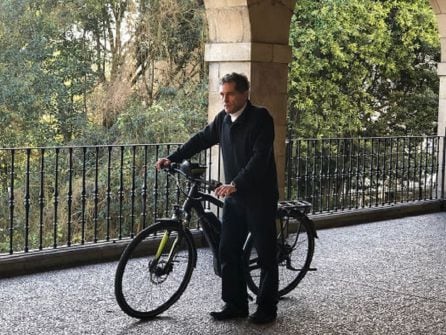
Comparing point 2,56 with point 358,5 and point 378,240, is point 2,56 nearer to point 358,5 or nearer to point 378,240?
point 358,5

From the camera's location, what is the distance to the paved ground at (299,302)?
425 cm

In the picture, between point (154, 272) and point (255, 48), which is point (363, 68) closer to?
point (255, 48)

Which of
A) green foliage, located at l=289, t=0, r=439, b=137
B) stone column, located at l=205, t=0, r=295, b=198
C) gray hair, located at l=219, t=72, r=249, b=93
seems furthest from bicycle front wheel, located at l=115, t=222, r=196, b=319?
green foliage, located at l=289, t=0, r=439, b=137

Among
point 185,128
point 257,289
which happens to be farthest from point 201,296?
point 185,128

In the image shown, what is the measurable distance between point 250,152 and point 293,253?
3.10ft

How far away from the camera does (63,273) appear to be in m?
5.45

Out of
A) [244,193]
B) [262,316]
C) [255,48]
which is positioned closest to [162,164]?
[244,193]

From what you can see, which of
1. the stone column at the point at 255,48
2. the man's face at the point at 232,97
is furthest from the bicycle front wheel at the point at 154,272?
the stone column at the point at 255,48

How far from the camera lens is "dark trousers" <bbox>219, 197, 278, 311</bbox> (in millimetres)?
4316

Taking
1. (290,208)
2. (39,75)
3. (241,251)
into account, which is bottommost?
(241,251)

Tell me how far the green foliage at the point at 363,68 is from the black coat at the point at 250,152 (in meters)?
10.4

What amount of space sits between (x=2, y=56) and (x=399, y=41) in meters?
7.46

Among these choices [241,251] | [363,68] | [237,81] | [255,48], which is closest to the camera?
[237,81]

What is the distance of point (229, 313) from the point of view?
439cm
